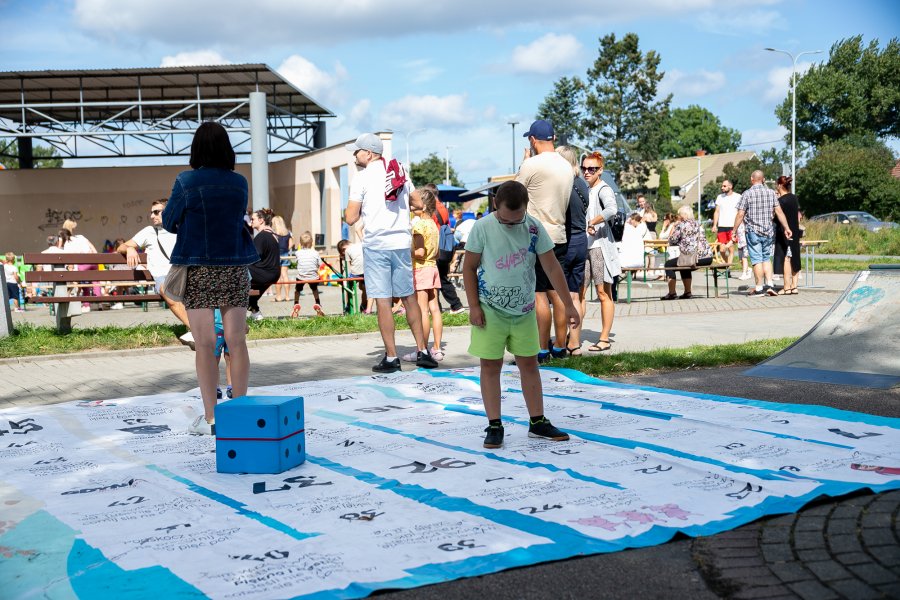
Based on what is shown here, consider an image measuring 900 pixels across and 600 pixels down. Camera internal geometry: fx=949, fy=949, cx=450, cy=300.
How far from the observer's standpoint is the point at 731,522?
3.98 meters

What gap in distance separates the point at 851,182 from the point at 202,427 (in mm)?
67629

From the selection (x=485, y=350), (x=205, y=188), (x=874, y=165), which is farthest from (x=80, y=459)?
(x=874, y=165)

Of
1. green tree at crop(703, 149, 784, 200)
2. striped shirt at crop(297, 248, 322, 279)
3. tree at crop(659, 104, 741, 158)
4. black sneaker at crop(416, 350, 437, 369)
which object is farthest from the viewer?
tree at crop(659, 104, 741, 158)

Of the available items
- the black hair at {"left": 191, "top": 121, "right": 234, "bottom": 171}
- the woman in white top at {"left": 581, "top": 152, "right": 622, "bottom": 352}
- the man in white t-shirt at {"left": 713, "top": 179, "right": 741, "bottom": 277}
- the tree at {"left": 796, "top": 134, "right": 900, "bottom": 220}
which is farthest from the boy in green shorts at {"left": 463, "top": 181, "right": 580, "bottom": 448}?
the tree at {"left": 796, "top": 134, "right": 900, "bottom": 220}

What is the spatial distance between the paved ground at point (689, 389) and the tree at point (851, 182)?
5354 cm

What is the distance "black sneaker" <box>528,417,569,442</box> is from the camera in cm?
557

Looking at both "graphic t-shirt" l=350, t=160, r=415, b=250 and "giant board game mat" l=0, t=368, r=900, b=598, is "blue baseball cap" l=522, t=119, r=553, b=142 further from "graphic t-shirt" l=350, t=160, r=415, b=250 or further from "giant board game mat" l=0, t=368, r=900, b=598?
"giant board game mat" l=0, t=368, r=900, b=598

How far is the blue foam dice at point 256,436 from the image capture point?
196 inches

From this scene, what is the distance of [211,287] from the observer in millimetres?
6051

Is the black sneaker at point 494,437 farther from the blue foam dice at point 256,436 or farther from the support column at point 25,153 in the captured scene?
the support column at point 25,153

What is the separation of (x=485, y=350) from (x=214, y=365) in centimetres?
183

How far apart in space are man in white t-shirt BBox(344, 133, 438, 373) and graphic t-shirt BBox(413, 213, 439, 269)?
88 centimetres

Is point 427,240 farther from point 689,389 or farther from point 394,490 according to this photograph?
point 394,490

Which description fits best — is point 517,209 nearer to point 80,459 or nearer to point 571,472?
point 571,472
